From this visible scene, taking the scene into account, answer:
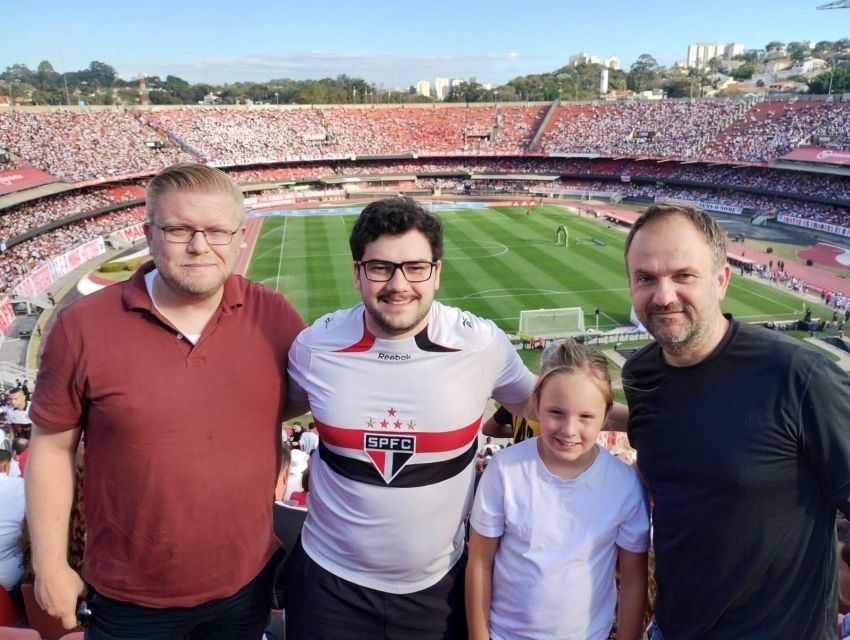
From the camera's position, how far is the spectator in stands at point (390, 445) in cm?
298

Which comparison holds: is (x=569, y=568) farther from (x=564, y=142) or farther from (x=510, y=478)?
(x=564, y=142)

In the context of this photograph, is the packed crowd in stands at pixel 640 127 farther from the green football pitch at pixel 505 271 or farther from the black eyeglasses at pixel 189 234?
the black eyeglasses at pixel 189 234

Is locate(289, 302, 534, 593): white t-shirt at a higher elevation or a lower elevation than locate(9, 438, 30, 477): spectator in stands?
higher

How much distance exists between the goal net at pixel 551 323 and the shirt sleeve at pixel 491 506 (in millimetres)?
22800

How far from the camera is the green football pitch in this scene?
29391 mm

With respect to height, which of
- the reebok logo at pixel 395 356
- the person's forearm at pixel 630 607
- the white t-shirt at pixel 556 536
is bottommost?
the person's forearm at pixel 630 607

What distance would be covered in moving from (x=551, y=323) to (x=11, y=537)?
78.0ft

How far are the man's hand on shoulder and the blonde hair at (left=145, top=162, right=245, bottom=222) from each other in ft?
5.87

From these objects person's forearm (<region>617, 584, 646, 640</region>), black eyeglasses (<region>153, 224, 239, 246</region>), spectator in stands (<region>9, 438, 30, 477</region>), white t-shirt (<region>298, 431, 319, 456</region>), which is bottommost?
white t-shirt (<region>298, 431, 319, 456</region>)

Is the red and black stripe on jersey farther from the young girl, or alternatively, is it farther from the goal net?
the goal net

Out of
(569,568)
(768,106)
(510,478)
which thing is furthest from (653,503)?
(768,106)

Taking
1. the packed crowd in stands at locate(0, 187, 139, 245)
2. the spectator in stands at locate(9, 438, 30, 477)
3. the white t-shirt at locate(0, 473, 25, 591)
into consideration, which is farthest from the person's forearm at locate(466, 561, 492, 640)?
the packed crowd in stands at locate(0, 187, 139, 245)

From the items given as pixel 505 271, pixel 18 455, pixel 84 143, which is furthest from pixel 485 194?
pixel 18 455

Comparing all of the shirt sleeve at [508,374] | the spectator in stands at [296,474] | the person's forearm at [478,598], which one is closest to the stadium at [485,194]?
the spectator in stands at [296,474]
